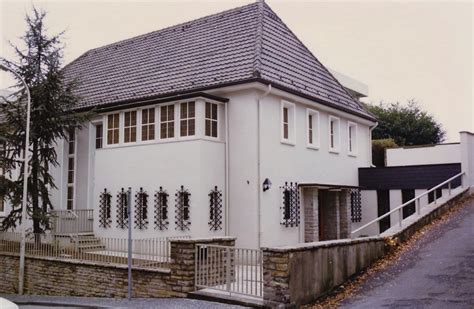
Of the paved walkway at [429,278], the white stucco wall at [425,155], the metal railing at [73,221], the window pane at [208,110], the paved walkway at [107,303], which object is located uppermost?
the window pane at [208,110]

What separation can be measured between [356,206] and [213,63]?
9.27 metres

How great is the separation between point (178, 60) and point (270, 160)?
6.66 meters

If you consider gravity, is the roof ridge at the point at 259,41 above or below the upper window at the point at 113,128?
above

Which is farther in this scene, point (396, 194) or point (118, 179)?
point (396, 194)

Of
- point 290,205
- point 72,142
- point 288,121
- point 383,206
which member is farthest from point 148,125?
point 383,206

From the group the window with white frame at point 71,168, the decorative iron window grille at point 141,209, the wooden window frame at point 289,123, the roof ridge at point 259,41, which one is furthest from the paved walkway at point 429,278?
the window with white frame at point 71,168

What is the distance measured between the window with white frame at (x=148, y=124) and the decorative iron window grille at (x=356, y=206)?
942cm

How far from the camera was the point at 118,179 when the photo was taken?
2036 centimetres

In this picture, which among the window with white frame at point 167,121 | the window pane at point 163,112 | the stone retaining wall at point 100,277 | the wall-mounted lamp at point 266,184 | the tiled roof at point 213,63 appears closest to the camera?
the stone retaining wall at point 100,277

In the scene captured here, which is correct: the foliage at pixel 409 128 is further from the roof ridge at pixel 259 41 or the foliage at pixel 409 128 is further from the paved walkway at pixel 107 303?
the paved walkway at pixel 107 303

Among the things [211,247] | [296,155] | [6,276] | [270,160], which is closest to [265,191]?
[270,160]

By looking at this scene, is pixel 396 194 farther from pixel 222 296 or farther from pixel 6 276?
pixel 6 276

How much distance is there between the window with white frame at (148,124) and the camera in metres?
19.5

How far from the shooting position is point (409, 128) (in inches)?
1868
